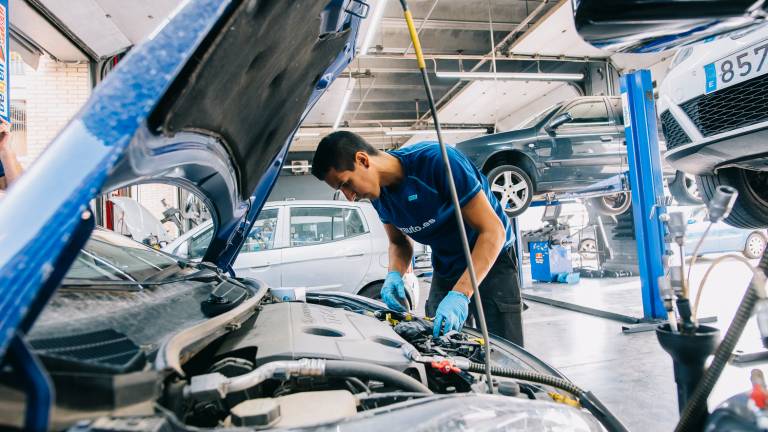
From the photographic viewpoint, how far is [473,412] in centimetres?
73

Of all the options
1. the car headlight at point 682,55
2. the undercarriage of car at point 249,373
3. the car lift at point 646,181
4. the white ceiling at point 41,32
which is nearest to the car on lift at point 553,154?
the car lift at point 646,181

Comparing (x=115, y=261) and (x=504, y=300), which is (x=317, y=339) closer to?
(x=115, y=261)

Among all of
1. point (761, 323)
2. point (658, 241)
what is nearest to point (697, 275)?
point (658, 241)

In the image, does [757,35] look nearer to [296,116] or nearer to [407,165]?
[407,165]

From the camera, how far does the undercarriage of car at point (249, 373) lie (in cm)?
53

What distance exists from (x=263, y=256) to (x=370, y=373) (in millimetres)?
3645

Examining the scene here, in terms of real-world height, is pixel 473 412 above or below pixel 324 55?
below

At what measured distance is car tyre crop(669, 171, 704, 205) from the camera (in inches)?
210

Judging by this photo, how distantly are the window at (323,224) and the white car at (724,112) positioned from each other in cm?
296

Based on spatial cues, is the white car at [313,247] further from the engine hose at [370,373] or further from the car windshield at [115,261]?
the engine hose at [370,373]

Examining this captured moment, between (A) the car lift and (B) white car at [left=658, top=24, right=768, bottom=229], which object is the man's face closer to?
(B) white car at [left=658, top=24, right=768, bottom=229]

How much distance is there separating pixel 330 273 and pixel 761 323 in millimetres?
3900

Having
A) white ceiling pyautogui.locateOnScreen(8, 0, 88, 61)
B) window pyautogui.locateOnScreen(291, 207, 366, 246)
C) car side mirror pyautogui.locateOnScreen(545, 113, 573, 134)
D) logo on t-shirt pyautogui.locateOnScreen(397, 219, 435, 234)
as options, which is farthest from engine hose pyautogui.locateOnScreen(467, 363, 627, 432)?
white ceiling pyautogui.locateOnScreen(8, 0, 88, 61)

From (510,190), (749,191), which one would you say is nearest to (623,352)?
(749,191)
